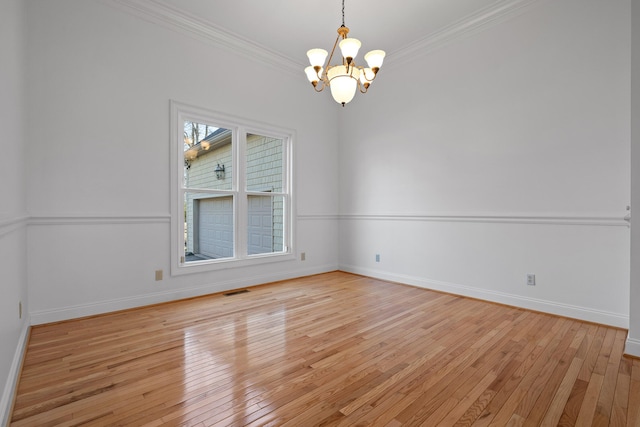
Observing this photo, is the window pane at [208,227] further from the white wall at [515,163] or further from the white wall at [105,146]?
the white wall at [515,163]

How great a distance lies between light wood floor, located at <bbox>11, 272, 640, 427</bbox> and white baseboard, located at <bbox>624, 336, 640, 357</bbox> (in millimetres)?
91

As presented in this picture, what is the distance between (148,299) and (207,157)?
5.73ft

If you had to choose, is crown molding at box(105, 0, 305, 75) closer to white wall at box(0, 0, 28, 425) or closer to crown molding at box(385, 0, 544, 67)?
white wall at box(0, 0, 28, 425)

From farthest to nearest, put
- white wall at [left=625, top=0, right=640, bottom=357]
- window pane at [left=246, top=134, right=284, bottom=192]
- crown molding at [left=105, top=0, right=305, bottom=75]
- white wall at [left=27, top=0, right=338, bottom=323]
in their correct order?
window pane at [left=246, top=134, right=284, bottom=192] → crown molding at [left=105, top=0, right=305, bottom=75] → white wall at [left=27, top=0, right=338, bottom=323] → white wall at [left=625, top=0, right=640, bottom=357]

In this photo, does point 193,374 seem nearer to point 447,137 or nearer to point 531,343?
point 531,343

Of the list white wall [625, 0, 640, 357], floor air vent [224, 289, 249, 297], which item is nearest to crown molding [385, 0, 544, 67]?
white wall [625, 0, 640, 357]

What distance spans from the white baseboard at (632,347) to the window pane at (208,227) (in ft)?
12.5

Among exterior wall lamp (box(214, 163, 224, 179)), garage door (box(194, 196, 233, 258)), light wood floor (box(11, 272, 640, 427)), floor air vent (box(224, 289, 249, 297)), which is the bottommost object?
light wood floor (box(11, 272, 640, 427))

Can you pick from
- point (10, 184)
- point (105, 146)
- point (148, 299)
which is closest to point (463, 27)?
point (105, 146)

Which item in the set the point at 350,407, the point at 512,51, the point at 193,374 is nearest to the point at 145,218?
the point at 193,374

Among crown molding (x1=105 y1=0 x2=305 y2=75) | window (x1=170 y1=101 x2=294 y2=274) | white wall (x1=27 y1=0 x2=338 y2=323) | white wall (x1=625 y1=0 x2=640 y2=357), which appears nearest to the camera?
white wall (x1=625 y1=0 x2=640 y2=357)

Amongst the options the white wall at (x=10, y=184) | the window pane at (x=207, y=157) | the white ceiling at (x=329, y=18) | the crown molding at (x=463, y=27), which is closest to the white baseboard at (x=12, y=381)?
the white wall at (x=10, y=184)

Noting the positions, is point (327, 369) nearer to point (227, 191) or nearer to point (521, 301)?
point (521, 301)

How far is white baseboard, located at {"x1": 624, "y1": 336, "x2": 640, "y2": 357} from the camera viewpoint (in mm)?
2174
